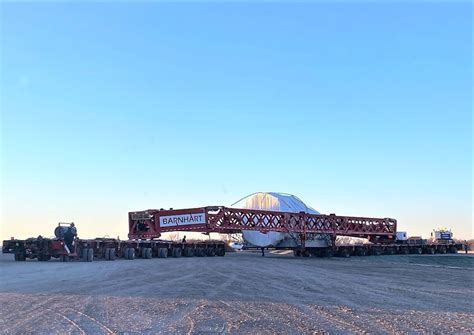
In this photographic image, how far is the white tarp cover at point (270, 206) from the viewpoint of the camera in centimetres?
4950

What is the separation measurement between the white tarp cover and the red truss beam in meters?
2.95

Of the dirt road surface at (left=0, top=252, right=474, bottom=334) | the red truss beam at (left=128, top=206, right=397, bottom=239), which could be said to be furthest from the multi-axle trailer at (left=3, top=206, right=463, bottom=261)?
the dirt road surface at (left=0, top=252, right=474, bottom=334)

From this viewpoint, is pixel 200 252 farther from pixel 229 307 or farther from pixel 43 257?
pixel 229 307

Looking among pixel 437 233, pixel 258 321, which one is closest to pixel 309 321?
pixel 258 321

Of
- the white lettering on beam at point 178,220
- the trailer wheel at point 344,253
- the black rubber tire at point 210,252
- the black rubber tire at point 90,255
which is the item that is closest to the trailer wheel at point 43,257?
the black rubber tire at point 90,255

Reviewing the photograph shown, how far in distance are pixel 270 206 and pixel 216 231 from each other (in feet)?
37.7

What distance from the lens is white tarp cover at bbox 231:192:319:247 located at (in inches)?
1949

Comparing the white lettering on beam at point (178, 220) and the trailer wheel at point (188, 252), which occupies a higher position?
the white lettering on beam at point (178, 220)

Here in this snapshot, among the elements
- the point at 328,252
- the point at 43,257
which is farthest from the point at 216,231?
the point at 43,257

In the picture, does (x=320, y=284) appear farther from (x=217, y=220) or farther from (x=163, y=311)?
(x=217, y=220)

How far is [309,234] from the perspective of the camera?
48500 millimetres

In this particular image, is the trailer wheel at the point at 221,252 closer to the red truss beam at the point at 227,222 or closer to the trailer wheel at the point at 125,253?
the red truss beam at the point at 227,222

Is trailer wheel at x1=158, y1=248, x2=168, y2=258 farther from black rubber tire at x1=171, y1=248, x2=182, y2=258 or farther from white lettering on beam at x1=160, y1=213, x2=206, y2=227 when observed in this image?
white lettering on beam at x1=160, y1=213, x2=206, y2=227

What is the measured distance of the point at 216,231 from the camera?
4362 centimetres
